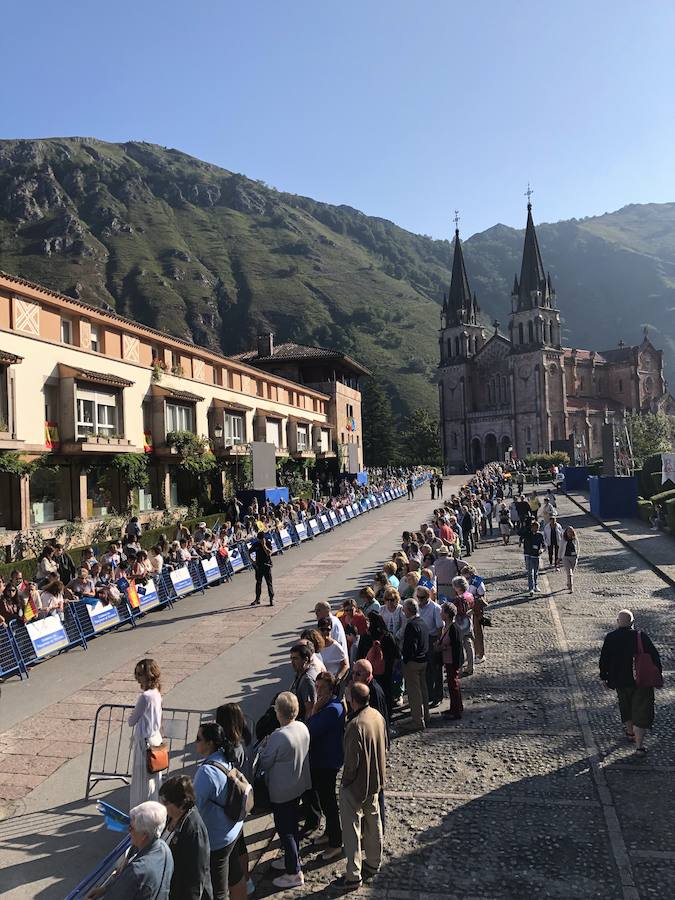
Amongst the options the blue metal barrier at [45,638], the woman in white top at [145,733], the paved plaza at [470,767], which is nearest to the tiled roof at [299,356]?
the paved plaza at [470,767]

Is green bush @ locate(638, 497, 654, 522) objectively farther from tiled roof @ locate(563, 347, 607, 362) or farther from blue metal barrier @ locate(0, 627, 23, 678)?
tiled roof @ locate(563, 347, 607, 362)

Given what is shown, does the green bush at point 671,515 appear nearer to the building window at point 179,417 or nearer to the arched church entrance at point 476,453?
the building window at point 179,417

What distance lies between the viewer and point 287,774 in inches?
198

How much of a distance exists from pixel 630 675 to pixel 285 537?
18987 millimetres

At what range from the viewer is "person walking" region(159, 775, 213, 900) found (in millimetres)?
3822

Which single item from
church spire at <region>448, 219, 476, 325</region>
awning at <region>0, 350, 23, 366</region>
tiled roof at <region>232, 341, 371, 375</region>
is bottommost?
awning at <region>0, 350, 23, 366</region>

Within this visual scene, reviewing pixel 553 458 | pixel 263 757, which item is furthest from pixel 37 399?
pixel 553 458

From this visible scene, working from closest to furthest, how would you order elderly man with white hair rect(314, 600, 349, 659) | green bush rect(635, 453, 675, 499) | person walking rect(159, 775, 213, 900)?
person walking rect(159, 775, 213, 900), elderly man with white hair rect(314, 600, 349, 659), green bush rect(635, 453, 675, 499)

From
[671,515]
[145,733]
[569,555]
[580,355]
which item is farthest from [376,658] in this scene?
[580,355]

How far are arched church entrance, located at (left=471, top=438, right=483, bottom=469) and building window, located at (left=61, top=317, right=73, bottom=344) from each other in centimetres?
7390

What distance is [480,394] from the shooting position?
96.4 m

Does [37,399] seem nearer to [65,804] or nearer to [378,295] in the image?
[65,804]

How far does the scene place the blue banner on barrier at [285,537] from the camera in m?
24.9

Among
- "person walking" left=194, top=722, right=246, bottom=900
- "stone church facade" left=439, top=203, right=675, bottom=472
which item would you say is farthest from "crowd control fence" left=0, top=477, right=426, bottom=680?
"stone church facade" left=439, top=203, right=675, bottom=472
